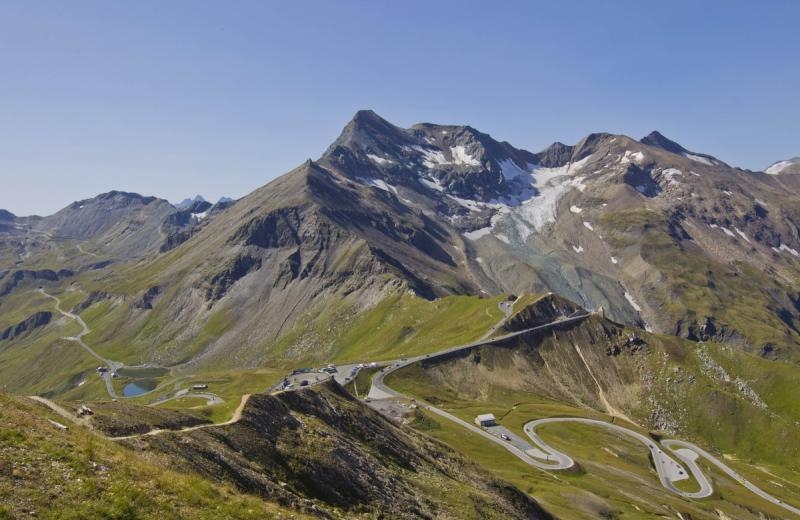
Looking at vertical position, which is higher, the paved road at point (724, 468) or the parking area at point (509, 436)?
the parking area at point (509, 436)

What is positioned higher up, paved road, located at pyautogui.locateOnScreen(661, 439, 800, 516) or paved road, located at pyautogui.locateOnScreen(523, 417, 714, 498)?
paved road, located at pyautogui.locateOnScreen(523, 417, 714, 498)

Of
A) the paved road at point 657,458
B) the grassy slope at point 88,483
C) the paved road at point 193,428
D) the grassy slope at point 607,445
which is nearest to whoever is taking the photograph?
the grassy slope at point 88,483

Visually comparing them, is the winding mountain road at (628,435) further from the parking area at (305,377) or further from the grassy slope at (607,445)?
the parking area at (305,377)

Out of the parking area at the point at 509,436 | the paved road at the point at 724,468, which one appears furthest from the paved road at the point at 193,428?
the paved road at the point at 724,468

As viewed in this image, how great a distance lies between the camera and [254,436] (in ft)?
146

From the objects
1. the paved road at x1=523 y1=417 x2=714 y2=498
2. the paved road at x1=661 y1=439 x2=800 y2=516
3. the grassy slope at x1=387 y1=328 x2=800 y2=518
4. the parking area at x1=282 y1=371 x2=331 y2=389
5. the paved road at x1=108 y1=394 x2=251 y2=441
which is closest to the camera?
the paved road at x1=108 y1=394 x2=251 y2=441

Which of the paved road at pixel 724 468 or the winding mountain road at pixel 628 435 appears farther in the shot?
the paved road at pixel 724 468

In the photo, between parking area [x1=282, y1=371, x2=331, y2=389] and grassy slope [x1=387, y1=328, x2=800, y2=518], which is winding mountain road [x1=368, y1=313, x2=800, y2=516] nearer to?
grassy slope [x1=387, y1=328, x2=800, y2=518]

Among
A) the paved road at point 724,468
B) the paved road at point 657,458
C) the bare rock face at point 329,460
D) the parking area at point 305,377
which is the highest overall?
the bare rock face at point 329,460

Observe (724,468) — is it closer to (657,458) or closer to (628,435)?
(657,458)

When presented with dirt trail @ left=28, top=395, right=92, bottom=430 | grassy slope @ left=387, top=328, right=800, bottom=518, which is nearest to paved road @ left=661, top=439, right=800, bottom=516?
grassy slope @ left=387, top=328, right=800, bottom=518

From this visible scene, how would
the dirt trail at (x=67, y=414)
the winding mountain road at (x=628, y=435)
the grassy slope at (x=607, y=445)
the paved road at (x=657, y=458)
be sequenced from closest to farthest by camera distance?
the dirt trail at (x=67, y=414), the grassy slope at (x=607, y=445), the winding mountain road at (x=628, y=435), the paved road at (x=657, y=458)

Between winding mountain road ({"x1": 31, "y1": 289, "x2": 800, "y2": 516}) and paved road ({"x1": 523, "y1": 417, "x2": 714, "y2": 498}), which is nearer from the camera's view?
winding mountain road ({"x1": 31, "y1": 289, "x2": 800, "y2": 516})

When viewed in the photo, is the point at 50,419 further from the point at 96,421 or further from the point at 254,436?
the point at 254,436
